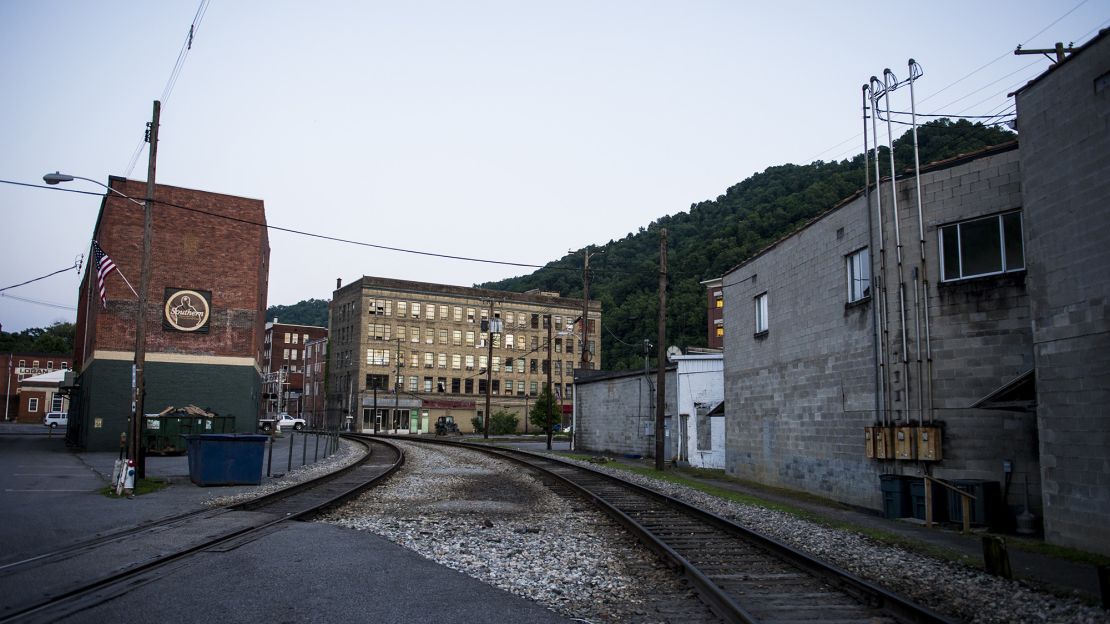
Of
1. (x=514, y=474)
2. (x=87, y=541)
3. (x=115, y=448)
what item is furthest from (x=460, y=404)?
(x=87, y=541)

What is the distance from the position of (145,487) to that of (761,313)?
1766cm

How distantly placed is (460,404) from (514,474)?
215ft

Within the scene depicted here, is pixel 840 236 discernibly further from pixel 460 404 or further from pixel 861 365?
pixel 460 404

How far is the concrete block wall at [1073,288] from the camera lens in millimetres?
10680

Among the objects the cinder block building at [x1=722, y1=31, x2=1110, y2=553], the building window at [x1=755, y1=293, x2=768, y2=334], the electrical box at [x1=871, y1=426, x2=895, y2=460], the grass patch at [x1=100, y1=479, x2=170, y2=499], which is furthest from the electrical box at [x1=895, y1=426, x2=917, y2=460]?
the grass patch at [x1=100, y1=479, x2=170, y2=499]

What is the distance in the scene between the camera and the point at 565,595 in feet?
25.8

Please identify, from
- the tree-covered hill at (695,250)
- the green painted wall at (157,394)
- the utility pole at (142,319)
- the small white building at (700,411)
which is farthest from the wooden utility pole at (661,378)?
the tree-covered hill at (695,250)

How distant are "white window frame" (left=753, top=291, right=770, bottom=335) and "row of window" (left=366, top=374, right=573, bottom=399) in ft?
195

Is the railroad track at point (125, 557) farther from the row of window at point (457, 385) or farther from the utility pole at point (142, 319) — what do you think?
the row of window at point (457, 385)

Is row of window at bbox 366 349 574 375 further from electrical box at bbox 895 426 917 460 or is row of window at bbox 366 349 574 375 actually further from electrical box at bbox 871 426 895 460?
electrical box at bbox 895 426 917 460

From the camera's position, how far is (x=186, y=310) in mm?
39500

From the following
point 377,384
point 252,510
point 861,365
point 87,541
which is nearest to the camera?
point 87,541

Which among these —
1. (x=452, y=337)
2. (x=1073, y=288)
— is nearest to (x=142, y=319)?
(x=1073, y=288)

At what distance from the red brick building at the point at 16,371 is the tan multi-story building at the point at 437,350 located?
37.1m
